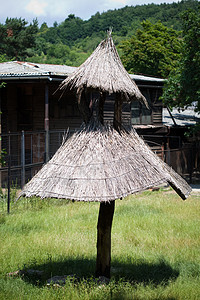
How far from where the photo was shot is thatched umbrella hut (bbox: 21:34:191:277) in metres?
6.15

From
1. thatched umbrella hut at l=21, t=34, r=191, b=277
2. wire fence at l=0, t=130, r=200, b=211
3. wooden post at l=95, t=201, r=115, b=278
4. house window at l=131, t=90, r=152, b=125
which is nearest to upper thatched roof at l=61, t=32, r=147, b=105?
thatched umbrella hut at l=21, t=34, r=191, b=277

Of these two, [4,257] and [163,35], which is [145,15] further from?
[4,257]

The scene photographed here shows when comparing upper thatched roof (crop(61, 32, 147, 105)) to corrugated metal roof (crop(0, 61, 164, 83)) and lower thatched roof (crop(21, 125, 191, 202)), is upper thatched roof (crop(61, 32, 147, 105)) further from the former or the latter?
corrugated metal roof (crop(0, 61, 164, 83))

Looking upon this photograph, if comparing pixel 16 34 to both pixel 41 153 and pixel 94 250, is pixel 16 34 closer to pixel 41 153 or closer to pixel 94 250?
pixel 41 153

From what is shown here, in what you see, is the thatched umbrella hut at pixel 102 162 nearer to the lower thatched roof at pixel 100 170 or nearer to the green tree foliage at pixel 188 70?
the lower thatched roof at pixel 100 170

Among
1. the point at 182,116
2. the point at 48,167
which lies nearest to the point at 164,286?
the point at 48,167

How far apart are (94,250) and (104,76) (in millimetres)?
4153

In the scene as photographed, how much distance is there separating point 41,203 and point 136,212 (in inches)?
131

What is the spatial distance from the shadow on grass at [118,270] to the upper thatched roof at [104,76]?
10.9 ft

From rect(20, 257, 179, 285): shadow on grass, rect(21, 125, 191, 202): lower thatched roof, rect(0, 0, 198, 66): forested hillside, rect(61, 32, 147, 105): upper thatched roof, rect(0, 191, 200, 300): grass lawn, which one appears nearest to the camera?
rect(21, 125, 191, 202): lower thatched roof

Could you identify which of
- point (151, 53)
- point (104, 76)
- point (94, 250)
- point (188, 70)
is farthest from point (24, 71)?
point (151, 53)

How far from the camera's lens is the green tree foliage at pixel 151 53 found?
37.5 metres

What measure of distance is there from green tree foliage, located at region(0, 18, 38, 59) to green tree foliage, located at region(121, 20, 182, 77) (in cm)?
927

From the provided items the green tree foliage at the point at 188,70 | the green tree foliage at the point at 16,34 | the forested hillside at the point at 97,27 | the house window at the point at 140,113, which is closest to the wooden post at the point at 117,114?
the green tree foliage at the point at 188,70
